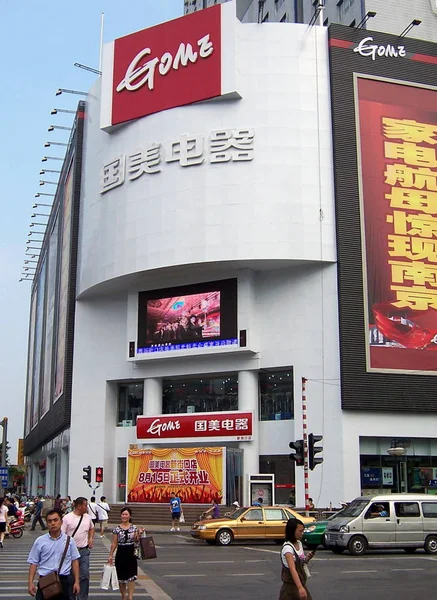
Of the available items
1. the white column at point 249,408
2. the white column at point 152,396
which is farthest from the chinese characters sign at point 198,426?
the white column at point 152,396

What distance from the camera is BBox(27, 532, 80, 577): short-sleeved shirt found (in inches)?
370

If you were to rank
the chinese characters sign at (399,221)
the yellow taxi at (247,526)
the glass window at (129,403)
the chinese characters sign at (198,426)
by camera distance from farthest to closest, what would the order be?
the glass window at (129,403)
the chinese characters sign at (198,426)
the chinese characters sign at (399,221)
the yellow taxi at (247,526)

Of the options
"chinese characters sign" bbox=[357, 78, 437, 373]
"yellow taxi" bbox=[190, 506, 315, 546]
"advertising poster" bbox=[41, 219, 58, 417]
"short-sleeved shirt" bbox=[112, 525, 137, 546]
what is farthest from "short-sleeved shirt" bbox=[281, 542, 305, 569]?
"advertising poster" bbox=[41, 219, 58, 417]

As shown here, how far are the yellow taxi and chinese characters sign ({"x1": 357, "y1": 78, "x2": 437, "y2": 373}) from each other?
14.6 m

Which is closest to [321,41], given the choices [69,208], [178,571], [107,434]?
[69,208]

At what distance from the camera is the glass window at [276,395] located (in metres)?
44.6

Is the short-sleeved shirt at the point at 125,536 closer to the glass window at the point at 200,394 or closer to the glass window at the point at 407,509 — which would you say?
the glass window at the point at 407,509

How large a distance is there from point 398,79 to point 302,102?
5698mm

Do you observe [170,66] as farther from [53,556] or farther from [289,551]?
[53,556]

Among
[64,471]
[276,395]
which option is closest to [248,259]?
[276,395]

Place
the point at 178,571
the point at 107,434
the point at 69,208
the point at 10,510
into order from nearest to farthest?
the point at 178,571 → the point at 10,510 → the point at 107,434 → the point at 69,208

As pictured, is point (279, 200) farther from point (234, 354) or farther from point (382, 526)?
point (382, 526)

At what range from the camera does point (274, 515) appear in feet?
95.2

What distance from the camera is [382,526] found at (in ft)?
81.8
